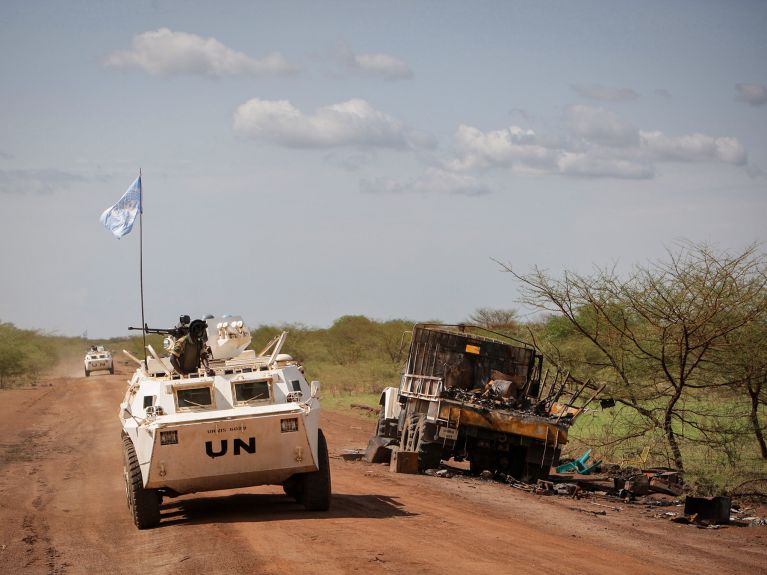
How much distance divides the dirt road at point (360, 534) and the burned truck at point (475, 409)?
668 millimetres

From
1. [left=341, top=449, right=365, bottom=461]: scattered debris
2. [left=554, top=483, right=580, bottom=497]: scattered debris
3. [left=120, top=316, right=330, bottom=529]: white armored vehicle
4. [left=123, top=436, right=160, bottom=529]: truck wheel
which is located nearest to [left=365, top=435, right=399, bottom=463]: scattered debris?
[left=341, top=449, right=365, bottom=461]: scattered debris

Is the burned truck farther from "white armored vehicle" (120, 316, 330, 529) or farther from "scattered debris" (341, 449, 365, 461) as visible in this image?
"white armored vehicle" (120, 316, 330, 529)

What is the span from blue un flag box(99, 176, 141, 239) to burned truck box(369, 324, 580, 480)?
5480 mm

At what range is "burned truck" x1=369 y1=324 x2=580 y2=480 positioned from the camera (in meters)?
17.2

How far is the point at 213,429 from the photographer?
1240 cm

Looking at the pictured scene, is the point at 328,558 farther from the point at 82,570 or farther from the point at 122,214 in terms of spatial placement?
the point at 122,214

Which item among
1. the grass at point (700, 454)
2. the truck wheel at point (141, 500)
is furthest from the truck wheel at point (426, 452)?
the truck wheel at point (141, 500)

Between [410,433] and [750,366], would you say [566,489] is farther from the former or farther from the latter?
[750,366]

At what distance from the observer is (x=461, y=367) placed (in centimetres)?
1980

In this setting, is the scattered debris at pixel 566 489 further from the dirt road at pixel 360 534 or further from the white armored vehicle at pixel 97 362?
the white armored vehicle at pixel 97 362

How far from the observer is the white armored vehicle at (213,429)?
12.4 metres

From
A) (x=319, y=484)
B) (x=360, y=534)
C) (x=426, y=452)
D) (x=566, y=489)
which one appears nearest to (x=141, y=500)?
(x=319, y=484)

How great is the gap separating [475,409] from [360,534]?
6.09 metres

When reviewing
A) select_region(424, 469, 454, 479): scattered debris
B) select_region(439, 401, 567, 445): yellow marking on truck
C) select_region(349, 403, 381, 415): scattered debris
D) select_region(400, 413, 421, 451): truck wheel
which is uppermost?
select_region(439, 401, 567, 445): yellow marking on truck
